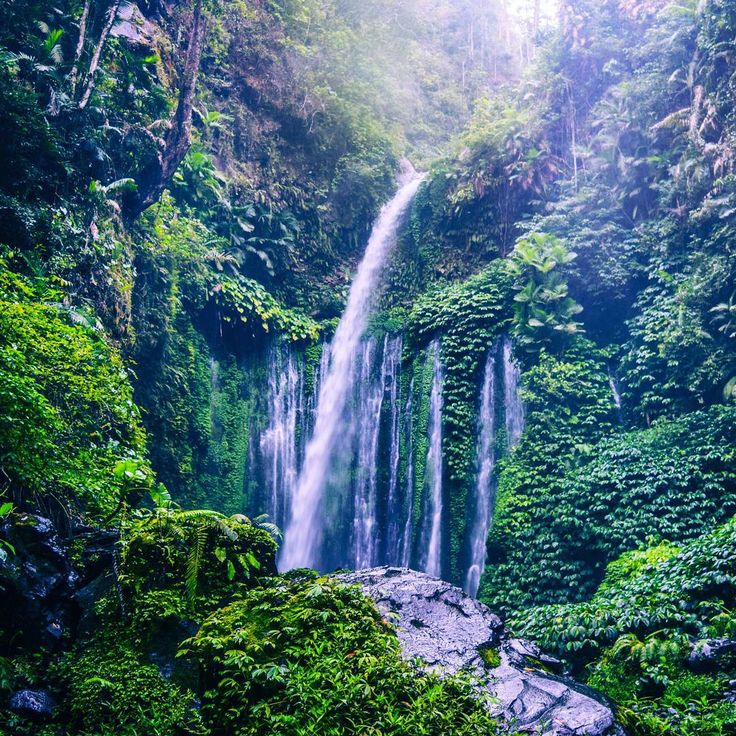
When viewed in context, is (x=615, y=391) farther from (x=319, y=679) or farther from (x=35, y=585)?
(x=35, y=585)

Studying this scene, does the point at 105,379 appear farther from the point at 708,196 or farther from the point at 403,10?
the point at 403,10

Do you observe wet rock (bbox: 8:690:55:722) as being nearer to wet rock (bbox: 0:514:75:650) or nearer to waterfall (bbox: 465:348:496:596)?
wet rock (bbox: 0:514:75:650)

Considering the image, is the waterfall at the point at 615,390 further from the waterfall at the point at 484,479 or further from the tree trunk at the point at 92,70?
the tree trunk at the point at 92,70

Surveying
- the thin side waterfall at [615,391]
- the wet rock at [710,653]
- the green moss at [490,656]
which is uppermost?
the thin side waterfall at [615,391]

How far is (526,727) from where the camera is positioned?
10.7 feet

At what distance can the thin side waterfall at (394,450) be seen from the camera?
437 inches

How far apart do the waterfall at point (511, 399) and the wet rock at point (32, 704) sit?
338 inches

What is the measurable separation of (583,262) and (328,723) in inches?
418

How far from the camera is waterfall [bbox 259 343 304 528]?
496 inches

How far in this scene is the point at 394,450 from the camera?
1185cm

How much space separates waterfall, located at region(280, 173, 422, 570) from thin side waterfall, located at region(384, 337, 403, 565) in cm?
104

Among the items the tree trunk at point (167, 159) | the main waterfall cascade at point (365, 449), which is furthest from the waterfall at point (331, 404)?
the tree trunk at point (167, 159)

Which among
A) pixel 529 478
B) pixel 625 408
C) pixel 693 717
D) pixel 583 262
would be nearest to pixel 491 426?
pixel 529 478

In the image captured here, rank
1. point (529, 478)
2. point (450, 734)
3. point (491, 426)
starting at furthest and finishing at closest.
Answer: point (491, 426) → point (529, 478) → point (450, 734)
